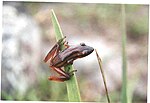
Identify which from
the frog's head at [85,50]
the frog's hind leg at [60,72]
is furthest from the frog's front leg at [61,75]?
the frog's head at [85,50]

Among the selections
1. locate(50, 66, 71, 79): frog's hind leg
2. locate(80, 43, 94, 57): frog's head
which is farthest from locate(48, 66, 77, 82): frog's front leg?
locate(80, 43, 94, 57): frog's head

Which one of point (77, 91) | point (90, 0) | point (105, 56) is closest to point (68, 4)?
point (90, 0)

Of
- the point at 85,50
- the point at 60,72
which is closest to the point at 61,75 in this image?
the point at 60,72

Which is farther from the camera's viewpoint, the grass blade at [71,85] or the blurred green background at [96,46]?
the blurred green background at [96,46]

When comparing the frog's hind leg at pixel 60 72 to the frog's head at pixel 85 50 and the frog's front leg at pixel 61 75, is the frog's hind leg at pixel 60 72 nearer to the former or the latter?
the frog's front leg at pixel 61 75

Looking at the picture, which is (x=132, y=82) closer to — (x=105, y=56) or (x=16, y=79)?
(x=105, y=56)

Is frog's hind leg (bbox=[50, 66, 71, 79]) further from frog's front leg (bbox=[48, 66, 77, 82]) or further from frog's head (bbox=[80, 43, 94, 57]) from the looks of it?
frog's head (bbox=[80, 43, 94, 57])

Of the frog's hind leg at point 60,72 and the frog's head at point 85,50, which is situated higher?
the frog's head at point 85,50

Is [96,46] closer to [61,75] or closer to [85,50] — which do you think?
[85,50]
